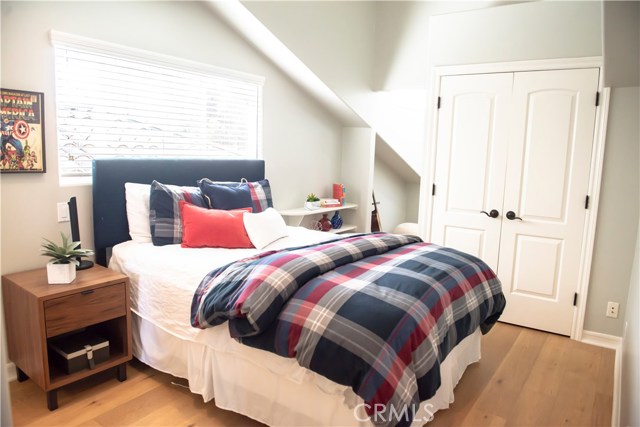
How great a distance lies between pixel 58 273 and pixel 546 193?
3.26 meters

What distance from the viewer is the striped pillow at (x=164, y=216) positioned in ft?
9.27

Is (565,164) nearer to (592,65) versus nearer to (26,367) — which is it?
(592,65)

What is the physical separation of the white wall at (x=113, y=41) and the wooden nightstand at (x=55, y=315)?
30 centimetres

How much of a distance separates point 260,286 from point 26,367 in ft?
4.75

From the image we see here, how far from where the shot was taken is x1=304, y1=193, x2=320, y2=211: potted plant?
4.32 meters

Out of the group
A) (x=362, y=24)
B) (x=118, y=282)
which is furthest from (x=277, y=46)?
(x=118, y=282)

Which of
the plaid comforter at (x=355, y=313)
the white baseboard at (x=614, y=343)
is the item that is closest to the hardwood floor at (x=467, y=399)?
the white baseboard at (x=614, y=343)

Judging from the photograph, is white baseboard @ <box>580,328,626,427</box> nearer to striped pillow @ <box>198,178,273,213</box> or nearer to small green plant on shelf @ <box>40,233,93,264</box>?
striped pillow @ <box>198,178,273,213</box>

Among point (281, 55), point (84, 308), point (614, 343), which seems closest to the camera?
point (84, 308)

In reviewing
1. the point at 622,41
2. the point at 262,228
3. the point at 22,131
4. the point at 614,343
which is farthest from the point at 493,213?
Answer: the point at 22,131

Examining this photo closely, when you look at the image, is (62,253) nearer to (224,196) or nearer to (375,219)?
(224,196)

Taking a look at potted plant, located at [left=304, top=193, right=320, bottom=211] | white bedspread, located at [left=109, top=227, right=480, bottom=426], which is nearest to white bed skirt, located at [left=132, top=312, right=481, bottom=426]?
white bedspread, located at [left=109, top=227, right=480, bottom=426]

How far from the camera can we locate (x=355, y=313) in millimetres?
1757

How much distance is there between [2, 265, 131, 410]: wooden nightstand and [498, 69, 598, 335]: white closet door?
2.82 meters
